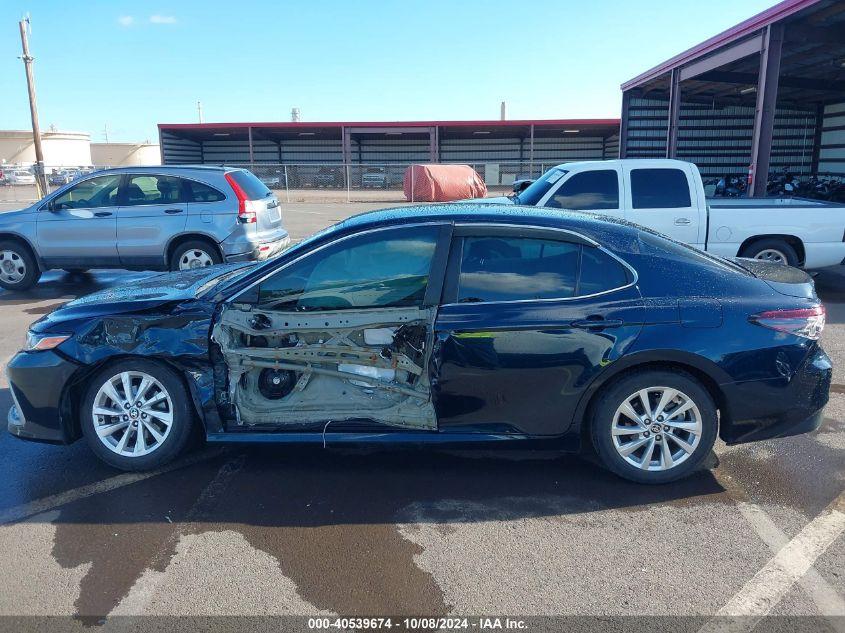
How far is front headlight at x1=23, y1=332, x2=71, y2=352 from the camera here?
4.09 metres

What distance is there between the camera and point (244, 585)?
3.11 meters

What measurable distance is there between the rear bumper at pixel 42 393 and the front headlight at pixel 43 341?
0.10 ft

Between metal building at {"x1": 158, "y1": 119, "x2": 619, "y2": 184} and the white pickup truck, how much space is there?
31.5m

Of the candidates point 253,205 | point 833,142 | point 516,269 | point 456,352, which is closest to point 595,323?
point 516,269

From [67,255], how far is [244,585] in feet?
28.1

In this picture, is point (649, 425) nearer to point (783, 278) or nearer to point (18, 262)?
point (783, 278)

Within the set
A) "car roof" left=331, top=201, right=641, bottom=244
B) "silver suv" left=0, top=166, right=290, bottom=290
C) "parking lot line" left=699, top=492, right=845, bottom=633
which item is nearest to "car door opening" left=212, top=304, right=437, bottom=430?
"car roof" left=331, top=201, right=641, bottom=244

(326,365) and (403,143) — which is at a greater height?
(403,143)

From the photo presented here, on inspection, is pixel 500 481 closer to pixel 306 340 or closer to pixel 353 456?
pixel 353 456

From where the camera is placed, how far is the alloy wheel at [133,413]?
13.4 feet

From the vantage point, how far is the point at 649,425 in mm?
3898

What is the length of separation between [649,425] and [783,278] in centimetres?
132

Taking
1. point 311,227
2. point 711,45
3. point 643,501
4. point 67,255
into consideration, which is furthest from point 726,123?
point 643,501

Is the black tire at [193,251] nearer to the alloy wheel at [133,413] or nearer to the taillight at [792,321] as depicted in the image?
the alloy wheel at [133,413]
